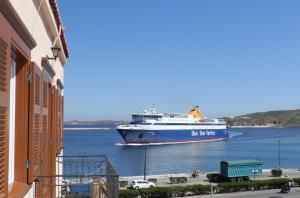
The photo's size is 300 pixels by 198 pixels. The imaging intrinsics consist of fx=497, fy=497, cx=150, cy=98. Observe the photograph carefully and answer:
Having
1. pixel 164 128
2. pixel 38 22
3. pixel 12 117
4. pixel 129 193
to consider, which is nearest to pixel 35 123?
pixel 12 117

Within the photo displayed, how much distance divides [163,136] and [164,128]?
2241 millimetres

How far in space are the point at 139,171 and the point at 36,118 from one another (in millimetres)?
71271

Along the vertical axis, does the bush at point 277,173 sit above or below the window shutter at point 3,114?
below

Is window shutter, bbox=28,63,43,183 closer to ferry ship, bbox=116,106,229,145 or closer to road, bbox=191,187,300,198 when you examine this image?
road, bbox=191,187,300,198

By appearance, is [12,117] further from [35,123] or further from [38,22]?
[38,22]

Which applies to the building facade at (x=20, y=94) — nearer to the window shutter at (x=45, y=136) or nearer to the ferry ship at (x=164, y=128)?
the window shutter at (x=45, y=136)

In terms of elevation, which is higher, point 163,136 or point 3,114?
point 3,114

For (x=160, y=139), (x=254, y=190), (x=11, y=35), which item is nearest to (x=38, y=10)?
(x=11, y=35)

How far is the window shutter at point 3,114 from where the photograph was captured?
3.96 meters

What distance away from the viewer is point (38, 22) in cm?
655

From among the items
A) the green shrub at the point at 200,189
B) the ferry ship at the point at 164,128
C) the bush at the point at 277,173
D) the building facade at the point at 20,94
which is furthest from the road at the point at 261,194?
the ferry ship at the point at 164,128

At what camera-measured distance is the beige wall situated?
16.6ft

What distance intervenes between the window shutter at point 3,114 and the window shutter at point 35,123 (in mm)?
1107

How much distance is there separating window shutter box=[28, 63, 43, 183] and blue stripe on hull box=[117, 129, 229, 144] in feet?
353
